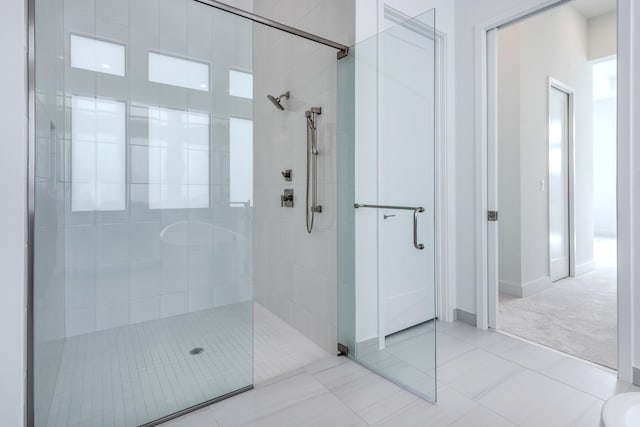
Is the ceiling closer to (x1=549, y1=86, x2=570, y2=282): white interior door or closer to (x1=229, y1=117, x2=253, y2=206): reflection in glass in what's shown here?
(x1=549, y1=86, x2=570, y2=282): white interior door

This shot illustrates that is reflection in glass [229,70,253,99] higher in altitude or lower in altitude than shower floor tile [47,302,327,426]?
higher

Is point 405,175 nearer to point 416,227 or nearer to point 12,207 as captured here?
point 416,227

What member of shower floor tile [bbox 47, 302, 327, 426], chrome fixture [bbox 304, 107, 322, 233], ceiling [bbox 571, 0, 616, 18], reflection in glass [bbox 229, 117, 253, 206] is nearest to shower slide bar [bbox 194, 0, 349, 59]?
chrome fixture [bbox 304, 107, 322, 233]

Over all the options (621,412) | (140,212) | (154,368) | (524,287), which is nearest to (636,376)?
(524,287)

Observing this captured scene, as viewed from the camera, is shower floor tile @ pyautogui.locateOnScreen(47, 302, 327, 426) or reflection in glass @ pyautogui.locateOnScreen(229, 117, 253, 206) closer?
shower floor tile @ pyautogui.locateOnScreen(47, 302, 327, 426)

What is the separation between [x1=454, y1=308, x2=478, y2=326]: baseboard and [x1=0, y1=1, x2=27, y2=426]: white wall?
270 cm

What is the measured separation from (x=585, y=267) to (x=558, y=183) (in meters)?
1.21

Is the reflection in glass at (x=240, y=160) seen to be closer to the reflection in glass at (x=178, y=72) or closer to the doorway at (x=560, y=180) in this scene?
the reflection in glass at (x=178, y=72)

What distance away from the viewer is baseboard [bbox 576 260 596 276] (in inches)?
157

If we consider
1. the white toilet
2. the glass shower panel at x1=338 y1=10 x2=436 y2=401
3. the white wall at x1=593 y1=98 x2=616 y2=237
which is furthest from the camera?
the white wall at x1=593 y1=98 x2=616 y2=237

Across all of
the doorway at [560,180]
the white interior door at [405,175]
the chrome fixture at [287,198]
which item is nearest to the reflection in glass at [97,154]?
the chrome fixture at [287,198]

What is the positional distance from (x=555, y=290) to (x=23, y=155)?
4352 mm

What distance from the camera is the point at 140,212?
1.63 metres

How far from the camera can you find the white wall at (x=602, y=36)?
12.9ft
